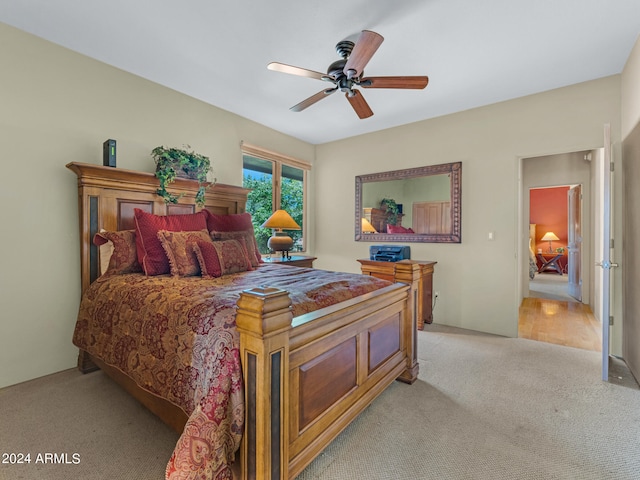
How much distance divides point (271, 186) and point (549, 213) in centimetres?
794

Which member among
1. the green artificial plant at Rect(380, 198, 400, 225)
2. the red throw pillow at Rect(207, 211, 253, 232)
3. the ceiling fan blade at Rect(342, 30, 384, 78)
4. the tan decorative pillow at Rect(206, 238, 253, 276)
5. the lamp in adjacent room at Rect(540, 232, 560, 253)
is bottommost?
the tan decorative pillow at Rect(206, 238, 253, 276)

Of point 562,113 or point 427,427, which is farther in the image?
point 562,113

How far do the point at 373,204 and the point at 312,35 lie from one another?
8.58ft

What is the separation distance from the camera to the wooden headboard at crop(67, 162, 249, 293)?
100 inches

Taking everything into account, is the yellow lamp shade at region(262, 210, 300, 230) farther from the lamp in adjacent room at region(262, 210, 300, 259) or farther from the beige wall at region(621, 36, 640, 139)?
the beige wall at region(621, 36, 640, 139)

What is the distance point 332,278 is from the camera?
2275 mm

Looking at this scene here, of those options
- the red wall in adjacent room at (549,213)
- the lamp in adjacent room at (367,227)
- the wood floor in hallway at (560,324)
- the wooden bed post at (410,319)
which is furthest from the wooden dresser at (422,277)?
the red wall in adjacent room at (549,213)

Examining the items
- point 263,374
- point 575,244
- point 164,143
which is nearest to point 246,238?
point 164,143

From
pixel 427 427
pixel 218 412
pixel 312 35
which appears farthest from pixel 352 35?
pixel 427 427

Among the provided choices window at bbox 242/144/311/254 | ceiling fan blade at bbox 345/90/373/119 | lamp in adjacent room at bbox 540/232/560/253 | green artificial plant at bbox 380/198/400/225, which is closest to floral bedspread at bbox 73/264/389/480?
ceiling fan blade at bbox 345/90/373/119

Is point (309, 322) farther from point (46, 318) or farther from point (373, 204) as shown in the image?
point (373, 204)

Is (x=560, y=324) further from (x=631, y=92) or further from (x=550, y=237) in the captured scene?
(x=550, y=237)

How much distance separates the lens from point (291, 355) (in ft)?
4.35

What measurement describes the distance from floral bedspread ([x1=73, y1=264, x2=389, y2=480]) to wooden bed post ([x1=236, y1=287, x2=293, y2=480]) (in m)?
0.06
